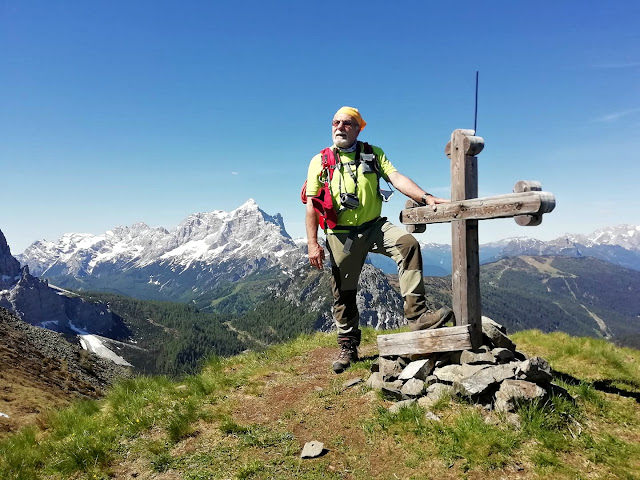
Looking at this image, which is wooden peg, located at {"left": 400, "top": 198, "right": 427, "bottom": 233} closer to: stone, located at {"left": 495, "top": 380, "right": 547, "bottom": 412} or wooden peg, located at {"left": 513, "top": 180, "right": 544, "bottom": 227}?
wooden peg, located at {"left": 513, "top": 180, "right": 544, "bottom": 227}

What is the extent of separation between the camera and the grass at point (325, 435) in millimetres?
5402

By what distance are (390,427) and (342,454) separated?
96cm

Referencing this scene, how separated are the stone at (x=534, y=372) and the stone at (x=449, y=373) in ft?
3.52

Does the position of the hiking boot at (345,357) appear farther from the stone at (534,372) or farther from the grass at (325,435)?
the stone at (534,372)

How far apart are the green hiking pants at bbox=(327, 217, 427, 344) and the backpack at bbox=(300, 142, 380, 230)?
1.60ft

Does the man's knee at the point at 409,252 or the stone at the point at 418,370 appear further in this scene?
the man's knee at the point at 409,252

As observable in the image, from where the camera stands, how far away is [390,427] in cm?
634

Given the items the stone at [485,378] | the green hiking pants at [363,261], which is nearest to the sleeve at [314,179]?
the green hiking pants at [363,261]

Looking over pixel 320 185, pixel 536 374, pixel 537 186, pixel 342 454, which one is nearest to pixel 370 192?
pixel 320 185

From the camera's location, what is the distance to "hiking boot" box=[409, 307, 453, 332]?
8.09m

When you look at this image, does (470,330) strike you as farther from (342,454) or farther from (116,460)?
(116,460)

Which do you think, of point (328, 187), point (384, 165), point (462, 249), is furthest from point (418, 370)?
point (384, 165)

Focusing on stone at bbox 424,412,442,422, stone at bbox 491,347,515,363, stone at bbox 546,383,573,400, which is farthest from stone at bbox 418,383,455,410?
stone at bbox 546,383,573,400

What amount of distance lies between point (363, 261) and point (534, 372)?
432cm
